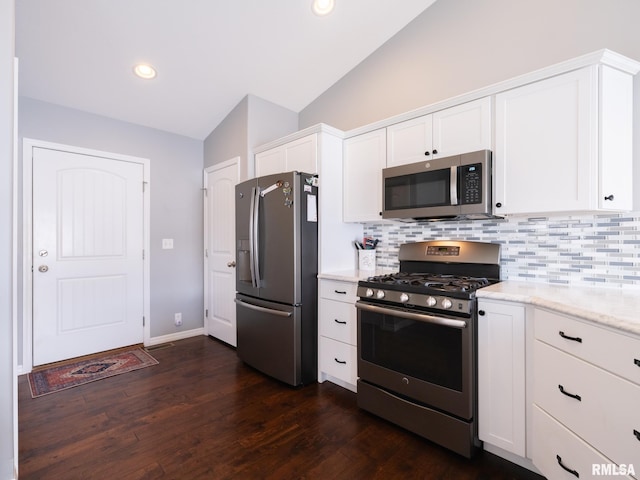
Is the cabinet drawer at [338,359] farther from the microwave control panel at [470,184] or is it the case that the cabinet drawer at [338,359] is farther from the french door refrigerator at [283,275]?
the microwave control panel at [470,184]

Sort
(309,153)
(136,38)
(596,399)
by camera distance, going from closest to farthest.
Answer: (596,399) → (136,38) → (309,153)

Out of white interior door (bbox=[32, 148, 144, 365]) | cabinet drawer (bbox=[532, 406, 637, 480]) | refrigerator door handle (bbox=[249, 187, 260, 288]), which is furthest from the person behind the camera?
white interior door (bbox=[32, 148, 144, 365])

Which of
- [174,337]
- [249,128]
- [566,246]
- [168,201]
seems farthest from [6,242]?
[566,246]

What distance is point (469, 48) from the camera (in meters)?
2.34

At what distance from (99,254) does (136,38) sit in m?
2.07

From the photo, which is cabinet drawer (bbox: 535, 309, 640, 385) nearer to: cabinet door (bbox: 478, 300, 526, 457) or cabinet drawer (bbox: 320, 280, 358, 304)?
cabinet door (bbox: 478, 300, 526, 457)

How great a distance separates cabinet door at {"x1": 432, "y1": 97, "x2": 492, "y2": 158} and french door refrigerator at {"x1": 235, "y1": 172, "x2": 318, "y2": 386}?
1013 millimetres

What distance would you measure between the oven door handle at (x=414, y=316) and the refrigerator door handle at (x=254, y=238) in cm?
97

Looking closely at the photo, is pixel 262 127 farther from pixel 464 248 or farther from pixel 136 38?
pixel 464 248

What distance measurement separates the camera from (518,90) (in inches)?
71.8

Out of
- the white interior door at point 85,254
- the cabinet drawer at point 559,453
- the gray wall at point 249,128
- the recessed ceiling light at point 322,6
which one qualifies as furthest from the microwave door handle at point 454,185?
the white interior door at point 85,254

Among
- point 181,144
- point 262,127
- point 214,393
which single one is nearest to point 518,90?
point 262,127

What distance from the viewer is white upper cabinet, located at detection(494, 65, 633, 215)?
1.59 metres

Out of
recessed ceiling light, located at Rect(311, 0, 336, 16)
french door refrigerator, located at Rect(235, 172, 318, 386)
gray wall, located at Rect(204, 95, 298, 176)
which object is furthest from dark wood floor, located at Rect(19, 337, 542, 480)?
recessed ceiling light, located at Rect(311, 0, 336, 16)
